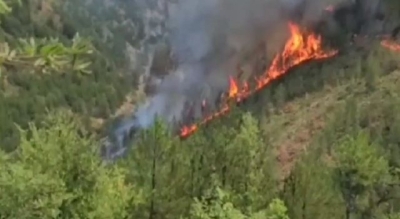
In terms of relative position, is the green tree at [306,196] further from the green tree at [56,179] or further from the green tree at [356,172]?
the green tree at [56,179]

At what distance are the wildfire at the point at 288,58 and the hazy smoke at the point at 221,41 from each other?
2.38 meters

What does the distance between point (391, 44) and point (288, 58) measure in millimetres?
22412

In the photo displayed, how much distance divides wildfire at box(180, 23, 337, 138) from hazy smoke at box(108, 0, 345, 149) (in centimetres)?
238

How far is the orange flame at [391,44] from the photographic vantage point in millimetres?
137375

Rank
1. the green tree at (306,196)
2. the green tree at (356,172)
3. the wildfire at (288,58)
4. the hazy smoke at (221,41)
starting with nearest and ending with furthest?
the green tree at (306,196) < the green tree at (356,172) < the wildfire at (288,58) < the hazy smoke at (221,41)

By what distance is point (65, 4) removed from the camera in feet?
604

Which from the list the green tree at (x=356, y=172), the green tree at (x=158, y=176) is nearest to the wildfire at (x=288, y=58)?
the green tree at (x=356, y=172)

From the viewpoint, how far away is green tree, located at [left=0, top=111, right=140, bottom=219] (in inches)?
811

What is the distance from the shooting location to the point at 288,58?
513ft

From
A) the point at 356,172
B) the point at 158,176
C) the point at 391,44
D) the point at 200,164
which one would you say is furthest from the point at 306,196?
the point at 391,44

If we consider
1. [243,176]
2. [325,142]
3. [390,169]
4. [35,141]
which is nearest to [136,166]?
[243,176]

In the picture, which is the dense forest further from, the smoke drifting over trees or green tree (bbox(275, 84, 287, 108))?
the smoke drifting over trees

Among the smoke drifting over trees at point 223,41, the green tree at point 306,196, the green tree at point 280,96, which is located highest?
the smoke drifting over trees at point 223,41

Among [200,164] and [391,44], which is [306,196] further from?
[391,44]
